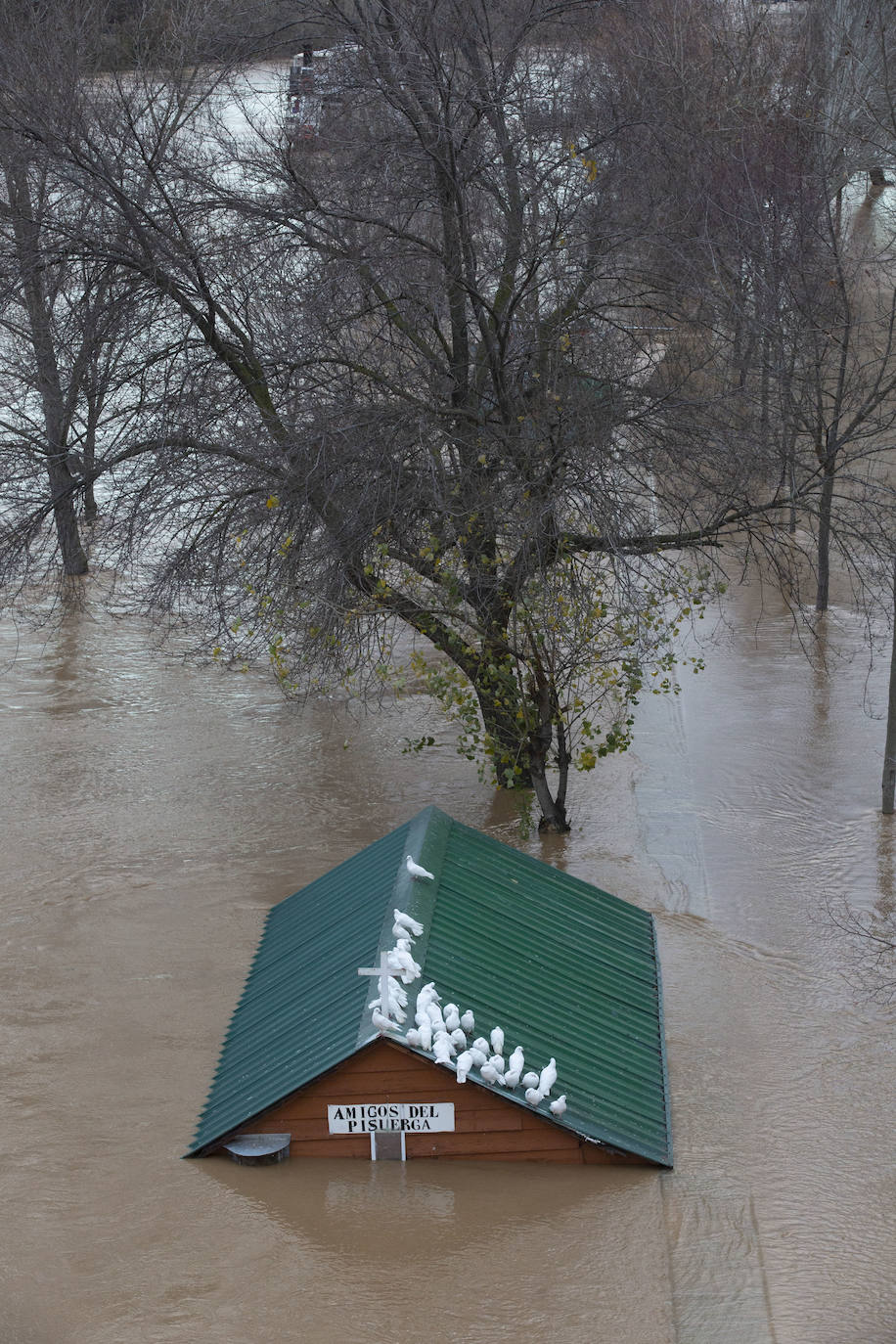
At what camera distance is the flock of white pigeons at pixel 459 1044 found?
952cm

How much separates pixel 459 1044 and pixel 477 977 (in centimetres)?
131

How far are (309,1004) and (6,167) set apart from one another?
41.4 feet

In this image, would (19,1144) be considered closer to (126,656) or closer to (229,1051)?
(229,1051)

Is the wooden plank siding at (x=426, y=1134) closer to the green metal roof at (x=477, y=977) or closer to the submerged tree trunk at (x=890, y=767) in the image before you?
the green metal roof at (x=477, y=977)

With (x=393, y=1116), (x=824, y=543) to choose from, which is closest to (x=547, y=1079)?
(x=393, y=1116)

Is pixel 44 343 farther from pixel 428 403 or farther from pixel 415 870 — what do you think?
pixel 415 870

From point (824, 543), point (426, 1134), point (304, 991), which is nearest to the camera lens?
point (426, 1134)

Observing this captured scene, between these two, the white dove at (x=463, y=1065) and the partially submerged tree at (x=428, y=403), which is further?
the partially submerged tree at (x=428, y=403)

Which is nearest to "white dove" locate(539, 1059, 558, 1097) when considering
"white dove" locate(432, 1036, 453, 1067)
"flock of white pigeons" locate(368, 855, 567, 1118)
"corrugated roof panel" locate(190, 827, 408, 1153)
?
"flock of white pigeons" locate(368, 855, 567, 1118)

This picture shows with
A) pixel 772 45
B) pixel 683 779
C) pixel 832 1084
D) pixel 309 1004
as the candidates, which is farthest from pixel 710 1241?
pixel 772 45

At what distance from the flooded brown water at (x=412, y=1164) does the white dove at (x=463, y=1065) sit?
77 cm

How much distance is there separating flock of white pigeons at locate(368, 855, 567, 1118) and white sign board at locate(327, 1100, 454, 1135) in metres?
0.42

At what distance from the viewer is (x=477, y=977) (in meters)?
11.0

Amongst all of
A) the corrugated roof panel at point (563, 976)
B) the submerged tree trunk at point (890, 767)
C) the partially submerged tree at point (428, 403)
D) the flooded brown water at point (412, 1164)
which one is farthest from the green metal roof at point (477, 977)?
the submerged tree trunk at point (890, 767)
